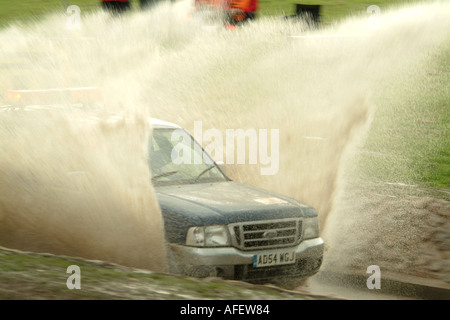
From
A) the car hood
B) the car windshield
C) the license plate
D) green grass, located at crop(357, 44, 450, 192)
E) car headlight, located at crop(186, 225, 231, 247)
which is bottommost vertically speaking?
green grass, located at crop(357, 44, 450, 192)

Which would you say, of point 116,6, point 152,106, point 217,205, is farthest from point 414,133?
point 217,205

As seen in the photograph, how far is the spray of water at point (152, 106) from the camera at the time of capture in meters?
6.33

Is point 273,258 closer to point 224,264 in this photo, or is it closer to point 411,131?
point 224,264

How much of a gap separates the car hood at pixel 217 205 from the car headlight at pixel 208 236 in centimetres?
5

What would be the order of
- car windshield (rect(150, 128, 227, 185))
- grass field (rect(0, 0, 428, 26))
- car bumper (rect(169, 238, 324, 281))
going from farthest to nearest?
grass field (rect(0, 0, 428, 26))
car windshield (rect(150, 128, 227, 185))
car bumper (rect(169, 238, 324, 281))

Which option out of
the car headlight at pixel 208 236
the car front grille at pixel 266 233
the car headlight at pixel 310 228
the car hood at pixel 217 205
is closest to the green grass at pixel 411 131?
the car headlight at pixel 310 228

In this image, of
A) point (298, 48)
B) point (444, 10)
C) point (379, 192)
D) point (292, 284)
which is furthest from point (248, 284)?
point (444, 10)

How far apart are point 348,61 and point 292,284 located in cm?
579

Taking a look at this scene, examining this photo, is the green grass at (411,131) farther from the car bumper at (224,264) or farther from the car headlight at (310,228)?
the car bumper at (224,264)

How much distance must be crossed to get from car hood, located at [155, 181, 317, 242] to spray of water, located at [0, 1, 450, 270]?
0.16m

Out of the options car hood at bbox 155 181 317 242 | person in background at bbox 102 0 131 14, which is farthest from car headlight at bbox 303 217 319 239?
person in background at bbox 102 0 131 14

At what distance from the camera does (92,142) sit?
6.77 metres

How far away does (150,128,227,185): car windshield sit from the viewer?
671cm

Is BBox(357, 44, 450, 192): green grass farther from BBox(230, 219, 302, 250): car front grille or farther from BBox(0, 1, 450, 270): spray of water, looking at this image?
BBox(230, 219, 302, 250): car front grille
